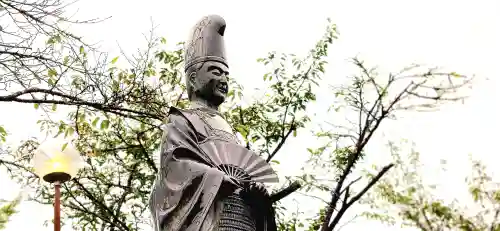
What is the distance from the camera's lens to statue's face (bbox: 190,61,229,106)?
23.0ft

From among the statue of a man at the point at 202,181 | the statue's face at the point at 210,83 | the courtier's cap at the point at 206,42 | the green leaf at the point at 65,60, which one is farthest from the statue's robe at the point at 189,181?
the green leaf at the point at 65,60

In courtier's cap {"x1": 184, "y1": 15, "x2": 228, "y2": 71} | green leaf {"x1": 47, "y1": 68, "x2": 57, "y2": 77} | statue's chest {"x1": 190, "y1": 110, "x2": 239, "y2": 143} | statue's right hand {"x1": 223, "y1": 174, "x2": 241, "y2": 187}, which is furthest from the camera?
green leaf {"x1": 47, "y1": 68, "x2": 57, "y2": 77}

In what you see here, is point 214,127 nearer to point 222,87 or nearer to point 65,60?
point 222,87

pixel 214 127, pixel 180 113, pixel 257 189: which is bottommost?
pixel 257 189

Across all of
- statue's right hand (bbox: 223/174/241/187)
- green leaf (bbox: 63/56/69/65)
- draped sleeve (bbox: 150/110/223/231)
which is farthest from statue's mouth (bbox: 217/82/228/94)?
green leaf (bbox: 63/56/69/65)

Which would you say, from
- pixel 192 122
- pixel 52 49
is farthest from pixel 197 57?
pixel 52 49

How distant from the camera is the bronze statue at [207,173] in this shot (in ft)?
20.2

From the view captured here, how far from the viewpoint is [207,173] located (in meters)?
6.22

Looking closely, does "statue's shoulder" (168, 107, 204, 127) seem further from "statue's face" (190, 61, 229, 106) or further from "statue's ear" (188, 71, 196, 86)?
"statue's ear" (188, 71, 196, 86)

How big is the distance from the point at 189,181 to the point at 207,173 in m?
0.15

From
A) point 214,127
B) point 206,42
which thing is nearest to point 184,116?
point 214,127

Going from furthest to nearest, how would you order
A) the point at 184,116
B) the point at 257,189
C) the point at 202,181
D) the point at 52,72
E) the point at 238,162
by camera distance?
1. the point at 52,72
2. the point at 184,116
3. the point at 238,162
4. the point at 257,189
5. the point at 202,181

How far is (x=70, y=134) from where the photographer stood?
7957 millimetres

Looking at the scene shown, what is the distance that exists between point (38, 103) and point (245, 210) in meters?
2.39
